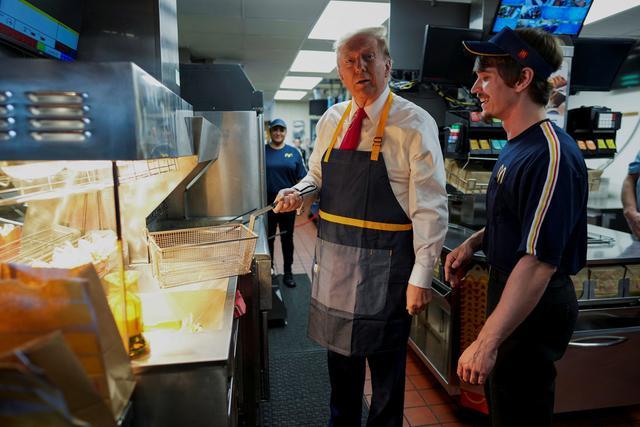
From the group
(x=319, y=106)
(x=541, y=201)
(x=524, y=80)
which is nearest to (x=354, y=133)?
(x=524, y=80)

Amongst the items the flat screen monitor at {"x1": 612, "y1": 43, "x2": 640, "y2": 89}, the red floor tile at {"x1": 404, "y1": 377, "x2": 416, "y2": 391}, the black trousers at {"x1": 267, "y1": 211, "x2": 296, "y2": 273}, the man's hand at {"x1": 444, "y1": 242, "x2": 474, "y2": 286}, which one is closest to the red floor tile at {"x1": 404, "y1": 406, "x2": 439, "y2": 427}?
the red floor tile at {"x1": 404, "y1": 377, "x2": 416, "y2": 391}

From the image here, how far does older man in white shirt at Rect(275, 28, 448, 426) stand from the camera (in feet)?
4.90

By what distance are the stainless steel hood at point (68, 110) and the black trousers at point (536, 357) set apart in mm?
1289

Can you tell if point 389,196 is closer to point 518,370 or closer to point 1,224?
point 518,370

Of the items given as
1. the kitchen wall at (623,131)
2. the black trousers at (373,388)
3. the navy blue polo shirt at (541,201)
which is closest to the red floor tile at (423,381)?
the black trousers at (373,388)

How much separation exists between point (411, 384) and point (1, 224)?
2398 mm

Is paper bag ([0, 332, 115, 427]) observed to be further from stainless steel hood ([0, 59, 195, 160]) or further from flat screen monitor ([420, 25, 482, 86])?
flat screen monitor ([420, 25, 482, 86])

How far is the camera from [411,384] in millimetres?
2645

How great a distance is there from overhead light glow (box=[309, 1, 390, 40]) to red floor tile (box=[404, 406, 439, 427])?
3304 millimetres

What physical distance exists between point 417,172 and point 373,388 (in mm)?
945

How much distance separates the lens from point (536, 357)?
4.48 feet

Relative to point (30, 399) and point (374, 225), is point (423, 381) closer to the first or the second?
point (374, 225)

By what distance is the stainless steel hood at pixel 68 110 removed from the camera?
705 millimetres

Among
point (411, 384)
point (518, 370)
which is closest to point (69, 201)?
point (518, 370)
